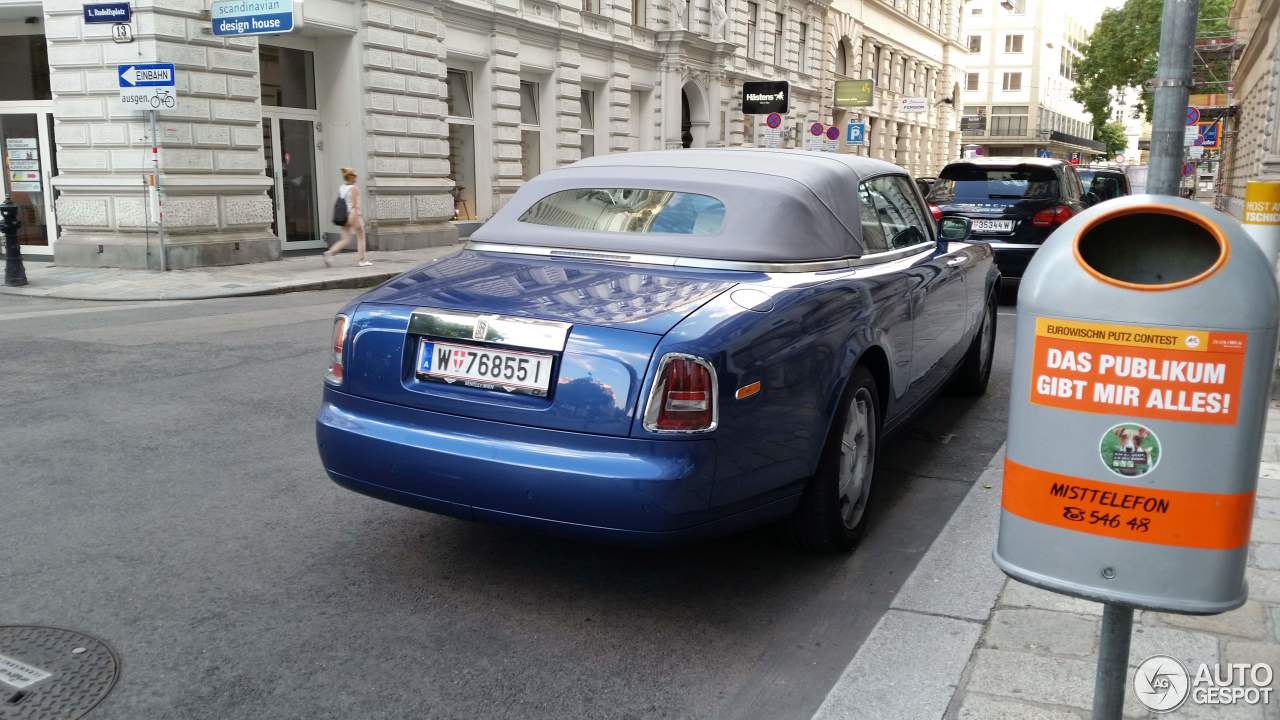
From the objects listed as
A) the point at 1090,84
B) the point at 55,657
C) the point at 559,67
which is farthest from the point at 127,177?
the point at 1090,84

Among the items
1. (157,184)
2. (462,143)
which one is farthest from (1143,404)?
(462,143)

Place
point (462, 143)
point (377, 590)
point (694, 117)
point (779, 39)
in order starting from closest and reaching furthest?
point (377, 590), point (462, 143), point (694, 117), point (779, 39)

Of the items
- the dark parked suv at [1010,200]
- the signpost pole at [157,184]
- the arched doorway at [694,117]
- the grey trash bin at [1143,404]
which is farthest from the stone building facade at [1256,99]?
the signpost pole at [157,184]

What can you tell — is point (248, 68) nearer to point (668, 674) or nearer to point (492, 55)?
point (492, 55)

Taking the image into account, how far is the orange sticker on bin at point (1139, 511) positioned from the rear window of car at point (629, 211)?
87.9 inches

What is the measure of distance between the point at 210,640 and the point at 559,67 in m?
23.8

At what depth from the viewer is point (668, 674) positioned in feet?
10.5

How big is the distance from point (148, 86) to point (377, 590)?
13.1 m

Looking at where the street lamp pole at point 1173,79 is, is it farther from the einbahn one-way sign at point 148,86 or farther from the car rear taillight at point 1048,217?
the einbahn one-way sign at point 148,86

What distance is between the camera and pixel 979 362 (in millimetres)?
7078

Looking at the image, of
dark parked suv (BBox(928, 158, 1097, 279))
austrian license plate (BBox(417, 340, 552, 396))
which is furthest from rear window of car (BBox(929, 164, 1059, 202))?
austrian license plate (BBox(417, 340, 552, 396))

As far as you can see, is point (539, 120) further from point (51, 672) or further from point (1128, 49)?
point (1128, 49)

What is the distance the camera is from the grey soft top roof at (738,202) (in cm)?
420

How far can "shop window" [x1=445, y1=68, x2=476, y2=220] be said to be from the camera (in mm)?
22812
